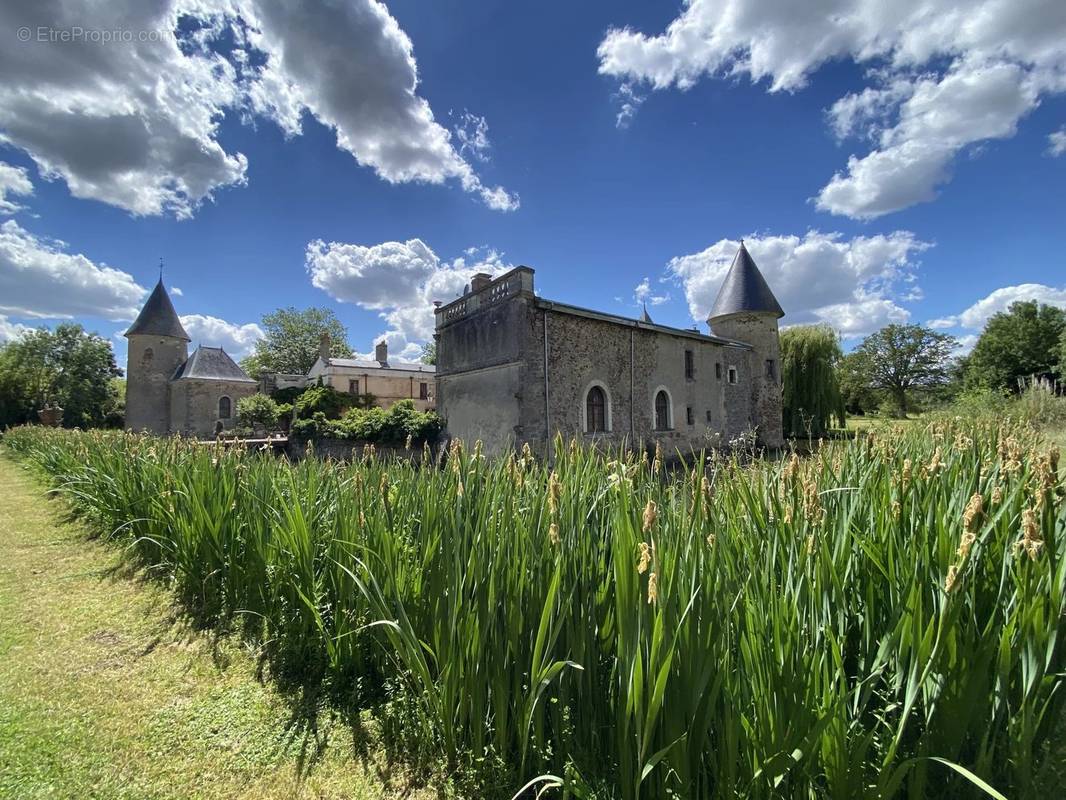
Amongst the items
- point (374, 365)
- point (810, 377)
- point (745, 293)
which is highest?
point (745, 293)

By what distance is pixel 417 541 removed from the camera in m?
2.66

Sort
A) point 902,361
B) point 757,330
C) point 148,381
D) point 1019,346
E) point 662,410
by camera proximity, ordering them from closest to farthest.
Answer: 1. point 662,410
2. point 757,330
3. point 148,381
4. point 1019,346
5. point 902,361

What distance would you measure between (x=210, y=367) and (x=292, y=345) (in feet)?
61.9

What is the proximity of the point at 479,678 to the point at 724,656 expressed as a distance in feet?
3.42

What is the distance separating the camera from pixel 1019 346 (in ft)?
Result: 121

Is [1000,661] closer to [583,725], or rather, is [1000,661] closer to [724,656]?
[724,656]

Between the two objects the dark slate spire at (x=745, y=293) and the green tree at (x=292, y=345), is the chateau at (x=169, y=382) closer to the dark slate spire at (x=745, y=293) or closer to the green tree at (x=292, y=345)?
the green tree at (x=292, y=345)

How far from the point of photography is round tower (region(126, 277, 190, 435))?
99.8 ft

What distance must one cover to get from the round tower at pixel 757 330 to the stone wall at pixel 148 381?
34.3 metres

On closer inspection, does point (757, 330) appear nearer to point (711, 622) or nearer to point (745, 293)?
point (745, 293)

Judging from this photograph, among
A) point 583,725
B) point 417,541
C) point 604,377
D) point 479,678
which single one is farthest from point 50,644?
point 604,377

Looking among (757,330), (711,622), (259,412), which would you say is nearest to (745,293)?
(757,330)

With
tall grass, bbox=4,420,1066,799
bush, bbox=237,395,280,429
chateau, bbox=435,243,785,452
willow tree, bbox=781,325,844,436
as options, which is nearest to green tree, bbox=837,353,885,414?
willow tree, bbox=781,325,844,436

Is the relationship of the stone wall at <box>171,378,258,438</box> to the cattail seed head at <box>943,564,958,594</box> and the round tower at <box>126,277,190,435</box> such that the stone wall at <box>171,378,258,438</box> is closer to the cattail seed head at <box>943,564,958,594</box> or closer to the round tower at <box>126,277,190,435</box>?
the round tower at <box>126,277,190,435</box>
